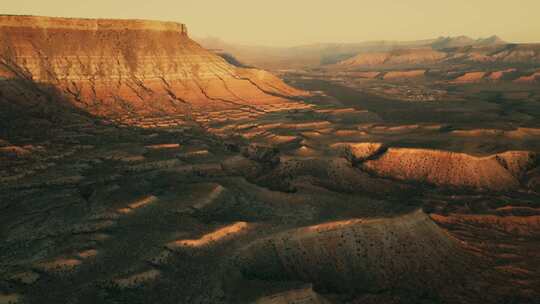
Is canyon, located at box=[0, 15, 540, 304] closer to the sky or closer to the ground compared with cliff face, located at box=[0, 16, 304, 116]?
closer to the ground

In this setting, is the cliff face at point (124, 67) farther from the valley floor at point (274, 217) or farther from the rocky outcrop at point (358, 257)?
the rocky outcrop at point (358, 257)

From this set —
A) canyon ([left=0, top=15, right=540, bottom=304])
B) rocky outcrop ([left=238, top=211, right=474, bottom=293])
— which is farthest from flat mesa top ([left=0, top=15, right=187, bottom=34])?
rocky outcrop ([left=238, top=211, right=474, bottom=293])

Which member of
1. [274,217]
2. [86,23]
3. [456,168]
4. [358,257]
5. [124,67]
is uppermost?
[86,23]

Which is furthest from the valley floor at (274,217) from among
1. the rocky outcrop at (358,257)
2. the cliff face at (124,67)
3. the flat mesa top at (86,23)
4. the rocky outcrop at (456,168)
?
the flat mesa top at (86,23)

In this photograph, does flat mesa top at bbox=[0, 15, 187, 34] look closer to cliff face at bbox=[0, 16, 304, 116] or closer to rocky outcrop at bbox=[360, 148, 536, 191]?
cliff face at bbox=[0, 16, 304, 116]

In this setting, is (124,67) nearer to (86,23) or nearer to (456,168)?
(86,23)

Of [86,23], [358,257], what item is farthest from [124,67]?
[358,257]

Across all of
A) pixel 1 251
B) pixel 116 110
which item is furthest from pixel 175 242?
pixel 116 110
